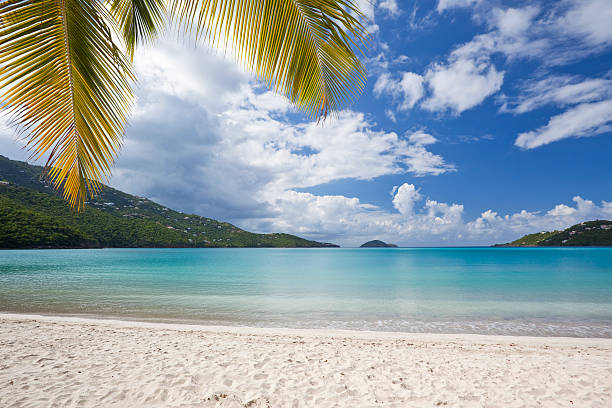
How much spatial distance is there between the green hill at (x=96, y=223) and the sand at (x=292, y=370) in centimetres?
2472

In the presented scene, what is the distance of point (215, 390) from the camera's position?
4.14m

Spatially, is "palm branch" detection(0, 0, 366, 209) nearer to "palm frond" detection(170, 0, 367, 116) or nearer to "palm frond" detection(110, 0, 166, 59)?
"palm frond" detection(170, 0, 367, 116)

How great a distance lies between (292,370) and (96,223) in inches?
3991

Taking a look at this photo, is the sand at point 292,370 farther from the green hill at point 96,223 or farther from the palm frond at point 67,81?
the green hill at point 96,223

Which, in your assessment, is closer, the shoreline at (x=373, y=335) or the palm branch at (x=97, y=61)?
the palm branch at (x=97, y=61)

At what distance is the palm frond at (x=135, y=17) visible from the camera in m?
4.46

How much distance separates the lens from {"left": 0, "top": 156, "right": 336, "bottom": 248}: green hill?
61.0 meters

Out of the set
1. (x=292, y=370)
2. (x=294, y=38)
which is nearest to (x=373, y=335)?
(x=292, y=370)

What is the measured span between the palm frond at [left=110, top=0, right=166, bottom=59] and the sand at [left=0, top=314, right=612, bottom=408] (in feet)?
17.9

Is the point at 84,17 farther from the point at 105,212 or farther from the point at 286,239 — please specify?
the point at 286,239

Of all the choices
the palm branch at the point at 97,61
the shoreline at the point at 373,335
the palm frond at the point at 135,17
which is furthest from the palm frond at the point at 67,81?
the shoreline at the point at 373,335

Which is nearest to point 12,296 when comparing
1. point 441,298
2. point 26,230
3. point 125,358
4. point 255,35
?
point 125,358

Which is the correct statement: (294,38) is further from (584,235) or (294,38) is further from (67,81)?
(584,235)

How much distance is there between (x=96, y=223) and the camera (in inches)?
3351
